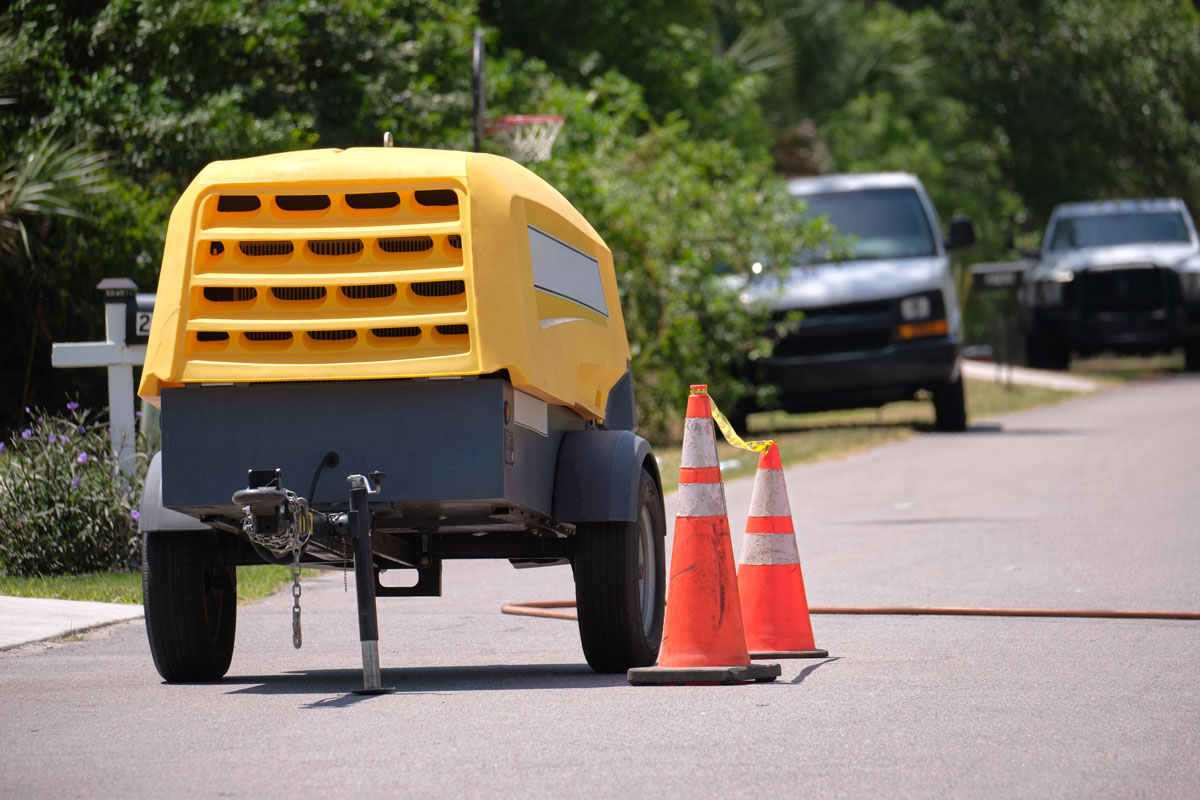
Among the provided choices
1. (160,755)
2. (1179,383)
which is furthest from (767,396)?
(160,755)

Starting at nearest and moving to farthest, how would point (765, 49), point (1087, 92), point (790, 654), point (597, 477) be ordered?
point (597, 477) < point (790, 654) < point (1087, 92) < point (765, 49)

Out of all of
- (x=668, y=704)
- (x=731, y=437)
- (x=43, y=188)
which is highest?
(x=43, y=188)

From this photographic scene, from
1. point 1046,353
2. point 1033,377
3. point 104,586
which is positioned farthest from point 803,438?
point 1046,353

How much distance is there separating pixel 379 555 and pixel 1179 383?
2311cm

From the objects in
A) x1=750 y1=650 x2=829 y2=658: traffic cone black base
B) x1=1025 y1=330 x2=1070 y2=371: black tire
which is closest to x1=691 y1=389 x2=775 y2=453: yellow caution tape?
x1=750 y1=650 x2=829 y2=658: traffic cone black base

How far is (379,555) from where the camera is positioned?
7508 millimetres

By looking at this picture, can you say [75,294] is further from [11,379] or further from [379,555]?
[379,555]

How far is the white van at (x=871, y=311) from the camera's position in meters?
19.2

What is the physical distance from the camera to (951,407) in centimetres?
2066

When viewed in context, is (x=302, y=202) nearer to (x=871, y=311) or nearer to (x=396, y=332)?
(x=396, y=332)

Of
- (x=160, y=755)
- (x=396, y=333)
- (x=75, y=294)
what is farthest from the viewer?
(x=75, y=294)

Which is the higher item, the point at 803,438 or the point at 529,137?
the point at 529,137

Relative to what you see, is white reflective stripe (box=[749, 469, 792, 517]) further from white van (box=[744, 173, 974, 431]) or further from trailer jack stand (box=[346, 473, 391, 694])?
white van (box=[744, 173, 974, 431])

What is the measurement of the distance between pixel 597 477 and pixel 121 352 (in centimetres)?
438
